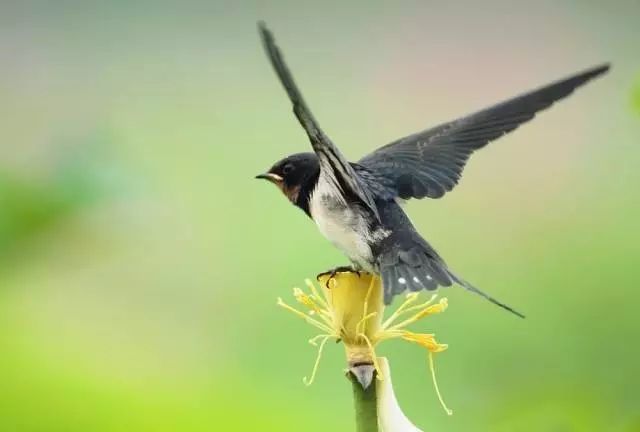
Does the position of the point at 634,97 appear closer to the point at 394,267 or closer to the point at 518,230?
the point at 394,267

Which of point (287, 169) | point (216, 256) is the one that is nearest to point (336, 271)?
point (287, 169)

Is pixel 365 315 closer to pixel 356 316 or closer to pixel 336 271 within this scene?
pixel 356 316

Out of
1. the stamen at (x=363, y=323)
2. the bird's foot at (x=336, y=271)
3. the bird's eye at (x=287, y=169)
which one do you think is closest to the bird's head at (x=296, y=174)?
the bird's eye at (x=287, y=169)

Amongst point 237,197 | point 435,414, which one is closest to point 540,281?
point 435,414

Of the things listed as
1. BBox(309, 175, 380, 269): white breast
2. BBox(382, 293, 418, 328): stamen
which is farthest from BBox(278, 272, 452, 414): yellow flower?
BBox(309, 175, 380, 269): white breast

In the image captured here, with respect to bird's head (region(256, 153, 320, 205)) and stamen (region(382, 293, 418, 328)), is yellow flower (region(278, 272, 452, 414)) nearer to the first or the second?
stamen (region(382, 293, 418, 328))
